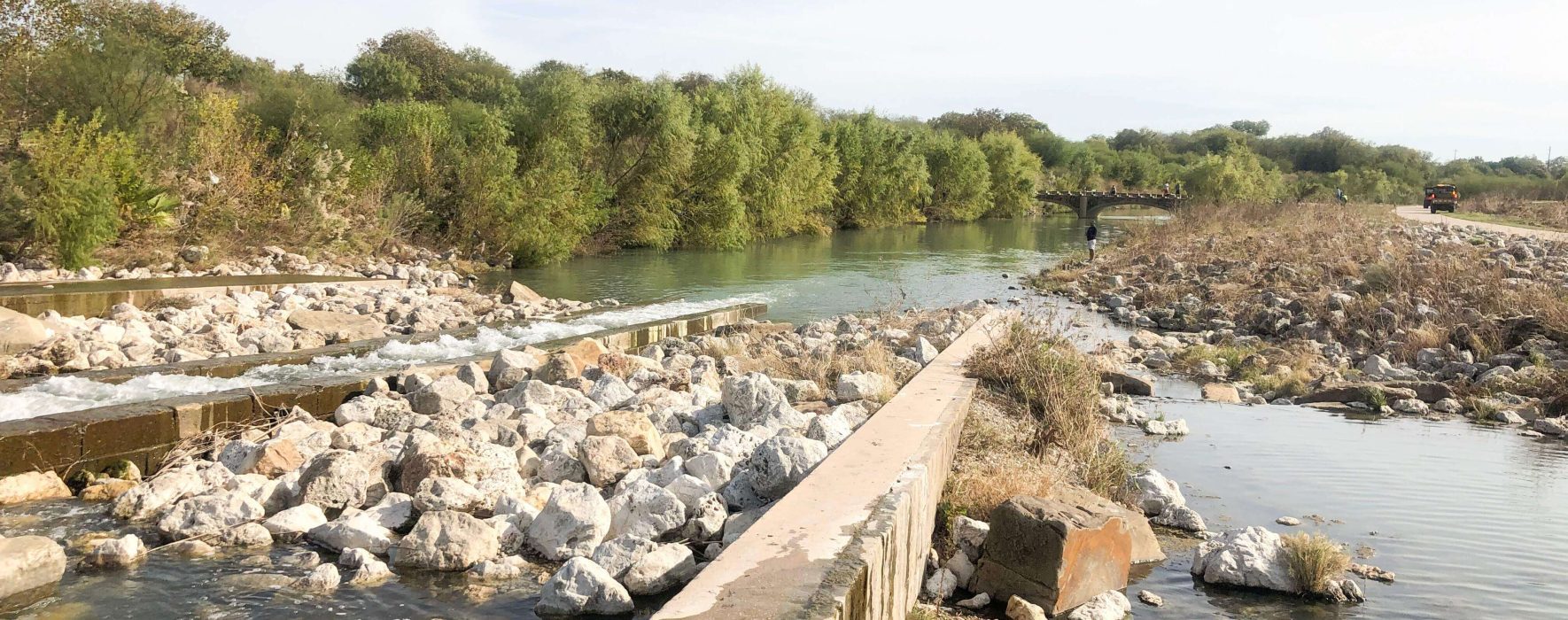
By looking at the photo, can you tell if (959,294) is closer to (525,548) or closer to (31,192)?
(31,192)

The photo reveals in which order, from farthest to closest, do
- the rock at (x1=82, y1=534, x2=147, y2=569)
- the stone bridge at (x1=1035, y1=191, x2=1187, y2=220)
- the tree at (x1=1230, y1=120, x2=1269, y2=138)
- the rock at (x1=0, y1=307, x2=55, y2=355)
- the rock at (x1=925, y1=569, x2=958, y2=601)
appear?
the tree at (x1=1230, y1=120, x2=1269, y2=138) → the stone bridge at (x1=1035, y1=191, x2=1187, y2=220) → the rock at (x1=0, y1=307, x2=55, y2=355) → the rock at (x1=925, y1=569, x2=958, y2=601) → the rock at (x1=82, y1=534, x2=147, y2=569)

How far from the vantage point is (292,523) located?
18.4 feet

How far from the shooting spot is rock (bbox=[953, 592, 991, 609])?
17.2 ft

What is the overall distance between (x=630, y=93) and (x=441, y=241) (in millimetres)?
8059

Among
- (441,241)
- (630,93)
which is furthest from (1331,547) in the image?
(630,93)

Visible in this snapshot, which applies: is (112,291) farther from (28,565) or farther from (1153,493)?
(1153,493)

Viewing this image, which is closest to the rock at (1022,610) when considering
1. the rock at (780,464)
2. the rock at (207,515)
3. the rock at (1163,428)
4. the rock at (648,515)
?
the rock at (780,464)

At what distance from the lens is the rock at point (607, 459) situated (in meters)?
6.25

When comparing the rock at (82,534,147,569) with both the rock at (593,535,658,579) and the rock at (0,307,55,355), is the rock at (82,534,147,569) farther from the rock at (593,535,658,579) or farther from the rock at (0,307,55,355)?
the rock at (0,307,55,355)

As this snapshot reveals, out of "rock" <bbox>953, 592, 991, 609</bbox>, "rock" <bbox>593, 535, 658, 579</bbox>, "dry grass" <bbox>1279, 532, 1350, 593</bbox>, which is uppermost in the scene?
"rock" <bbox>593, 535, 658, 579</bbox>

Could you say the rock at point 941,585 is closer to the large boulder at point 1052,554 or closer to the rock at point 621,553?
the large boulder at point 1052,554

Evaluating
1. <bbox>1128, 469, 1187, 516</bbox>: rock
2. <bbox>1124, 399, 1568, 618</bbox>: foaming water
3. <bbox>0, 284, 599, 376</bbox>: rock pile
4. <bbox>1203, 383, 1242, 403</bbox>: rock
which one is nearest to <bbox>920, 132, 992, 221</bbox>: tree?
<bbox>0, 284, 599, 376</bbox>: rock pile

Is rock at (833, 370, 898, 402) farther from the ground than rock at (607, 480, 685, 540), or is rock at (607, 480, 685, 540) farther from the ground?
rock at (833, 370, 898, 402)

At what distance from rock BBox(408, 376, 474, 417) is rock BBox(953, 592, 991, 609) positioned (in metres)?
4.34
